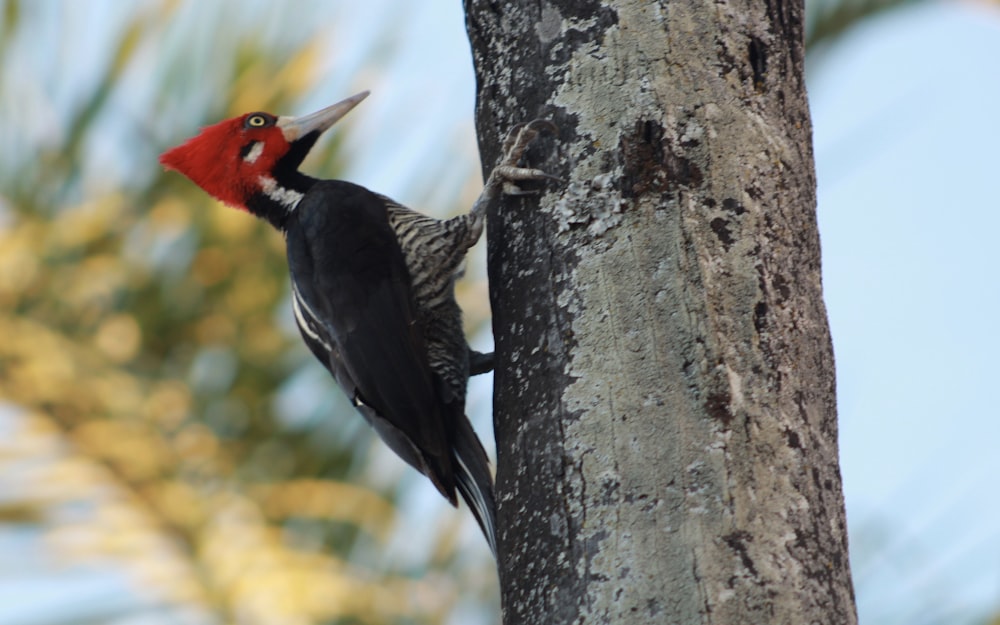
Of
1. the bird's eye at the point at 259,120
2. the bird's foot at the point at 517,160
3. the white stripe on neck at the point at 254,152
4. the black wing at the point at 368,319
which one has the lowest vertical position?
the bird's foot at the point at 517,160

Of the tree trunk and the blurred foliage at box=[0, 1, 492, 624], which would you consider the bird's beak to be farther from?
the tree trunk

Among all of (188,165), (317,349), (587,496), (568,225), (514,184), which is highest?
(188,165)

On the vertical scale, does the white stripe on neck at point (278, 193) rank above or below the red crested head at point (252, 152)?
below

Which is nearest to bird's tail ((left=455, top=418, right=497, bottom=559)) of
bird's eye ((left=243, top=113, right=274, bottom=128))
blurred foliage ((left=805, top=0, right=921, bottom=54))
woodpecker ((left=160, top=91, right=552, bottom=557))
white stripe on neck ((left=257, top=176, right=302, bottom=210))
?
woodpecker ((left=160, top=91, right=552, bottom=557))

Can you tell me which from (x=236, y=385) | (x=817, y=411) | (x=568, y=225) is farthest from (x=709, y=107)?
(x=236, y=385)

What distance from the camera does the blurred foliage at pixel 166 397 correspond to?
11.1 ft

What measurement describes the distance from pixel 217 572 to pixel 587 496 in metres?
1.79

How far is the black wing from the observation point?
124 inches

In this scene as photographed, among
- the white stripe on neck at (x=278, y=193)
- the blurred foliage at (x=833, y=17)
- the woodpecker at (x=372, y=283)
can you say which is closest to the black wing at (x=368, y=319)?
the woodpecker at (x=372, y=283)

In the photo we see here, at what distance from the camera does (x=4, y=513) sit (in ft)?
11.0

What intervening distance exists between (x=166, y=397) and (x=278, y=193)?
77 cm

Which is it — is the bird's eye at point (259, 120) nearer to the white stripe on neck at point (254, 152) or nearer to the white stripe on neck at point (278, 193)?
the white stripe on neck at point (254, 152)

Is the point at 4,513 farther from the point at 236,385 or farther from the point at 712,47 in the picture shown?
the point at 712,47

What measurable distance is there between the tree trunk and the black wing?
2.68ft
